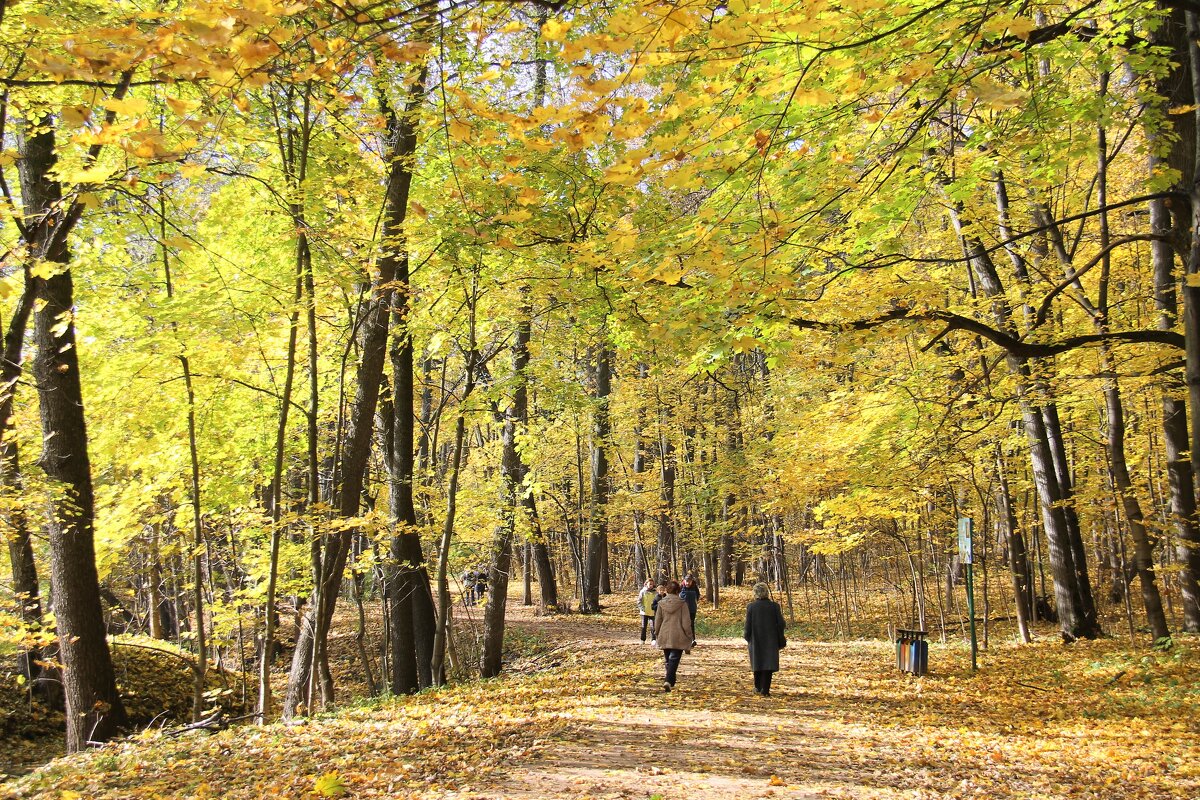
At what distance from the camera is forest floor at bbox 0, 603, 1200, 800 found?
5.38 metres

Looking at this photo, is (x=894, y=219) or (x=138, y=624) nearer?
(x=894, y=219)

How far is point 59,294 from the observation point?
833 centimetres

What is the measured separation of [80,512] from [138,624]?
1306 centimetres

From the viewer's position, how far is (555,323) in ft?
40.9

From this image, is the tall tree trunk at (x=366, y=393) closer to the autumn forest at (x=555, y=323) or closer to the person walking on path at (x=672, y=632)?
the autumn forest at (x=555, y=323)

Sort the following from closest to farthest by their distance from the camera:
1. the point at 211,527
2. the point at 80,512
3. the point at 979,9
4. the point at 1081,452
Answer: the point at 979,9 → the point at 80,512 → the point at 211,527 → the point at 1081,452

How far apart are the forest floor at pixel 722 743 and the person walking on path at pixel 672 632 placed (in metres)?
0.34

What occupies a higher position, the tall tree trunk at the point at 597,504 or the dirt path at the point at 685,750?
the tall tree trunk at the point at 597,504

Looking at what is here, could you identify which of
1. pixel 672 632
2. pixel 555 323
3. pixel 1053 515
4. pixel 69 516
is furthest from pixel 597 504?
pixel 69 516

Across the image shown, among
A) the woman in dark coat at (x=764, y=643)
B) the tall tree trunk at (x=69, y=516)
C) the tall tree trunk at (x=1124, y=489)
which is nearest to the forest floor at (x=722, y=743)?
the woman in dark coat at (x=764, y=643)

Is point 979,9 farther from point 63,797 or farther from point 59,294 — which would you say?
point 59,294

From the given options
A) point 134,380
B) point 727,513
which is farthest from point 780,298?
point 727,513

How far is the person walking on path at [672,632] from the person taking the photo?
31.0 feet

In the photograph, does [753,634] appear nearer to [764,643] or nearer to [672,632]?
[764,643]
